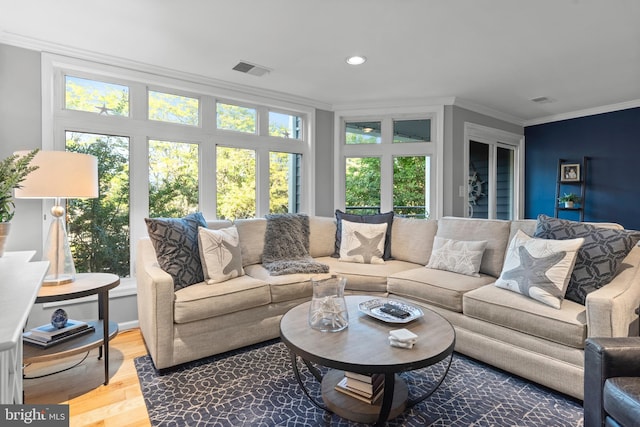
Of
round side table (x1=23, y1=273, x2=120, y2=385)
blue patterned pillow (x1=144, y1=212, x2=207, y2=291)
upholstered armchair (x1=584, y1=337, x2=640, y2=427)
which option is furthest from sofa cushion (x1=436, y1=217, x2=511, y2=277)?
round side table (x1=23, y1=273, x2=120, y2=385)

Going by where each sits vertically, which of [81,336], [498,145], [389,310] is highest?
[498,145]

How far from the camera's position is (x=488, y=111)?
4.63 metres

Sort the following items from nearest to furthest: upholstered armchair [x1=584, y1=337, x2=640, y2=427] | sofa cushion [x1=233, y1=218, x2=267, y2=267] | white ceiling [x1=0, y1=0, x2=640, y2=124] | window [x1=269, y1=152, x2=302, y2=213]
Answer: upholstered armchair [x1=584, y1=337, x2=640, y2=427]
white ceiling [x1=0, y1=0, x2=640, y2=124]
sofa cushion [x1=233, y1=218, x2=267, y2=267]
window [x1=269, y1=152, x2=302, y2=213]

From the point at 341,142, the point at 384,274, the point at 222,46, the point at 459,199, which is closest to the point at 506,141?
the point at 459,199

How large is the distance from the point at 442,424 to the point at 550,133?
16.5 ft

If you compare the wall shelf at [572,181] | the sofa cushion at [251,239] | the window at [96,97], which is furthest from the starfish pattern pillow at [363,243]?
the wall shelf at [572,181]

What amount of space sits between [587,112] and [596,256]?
3698mm

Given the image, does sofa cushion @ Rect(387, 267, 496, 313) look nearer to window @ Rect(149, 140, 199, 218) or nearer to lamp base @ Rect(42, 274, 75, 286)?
window @ Rect(149, 140, 199, 218)

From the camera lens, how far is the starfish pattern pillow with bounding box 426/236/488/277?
9.18 feet

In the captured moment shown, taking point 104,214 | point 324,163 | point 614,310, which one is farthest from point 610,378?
point 104,214

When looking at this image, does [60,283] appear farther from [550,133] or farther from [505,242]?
[550,133]

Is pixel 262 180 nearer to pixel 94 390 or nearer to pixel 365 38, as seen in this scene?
pixel 365 38

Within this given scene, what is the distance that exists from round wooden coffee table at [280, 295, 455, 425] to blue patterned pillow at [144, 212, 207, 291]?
37.8 inches

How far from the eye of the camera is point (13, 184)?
123 cm
